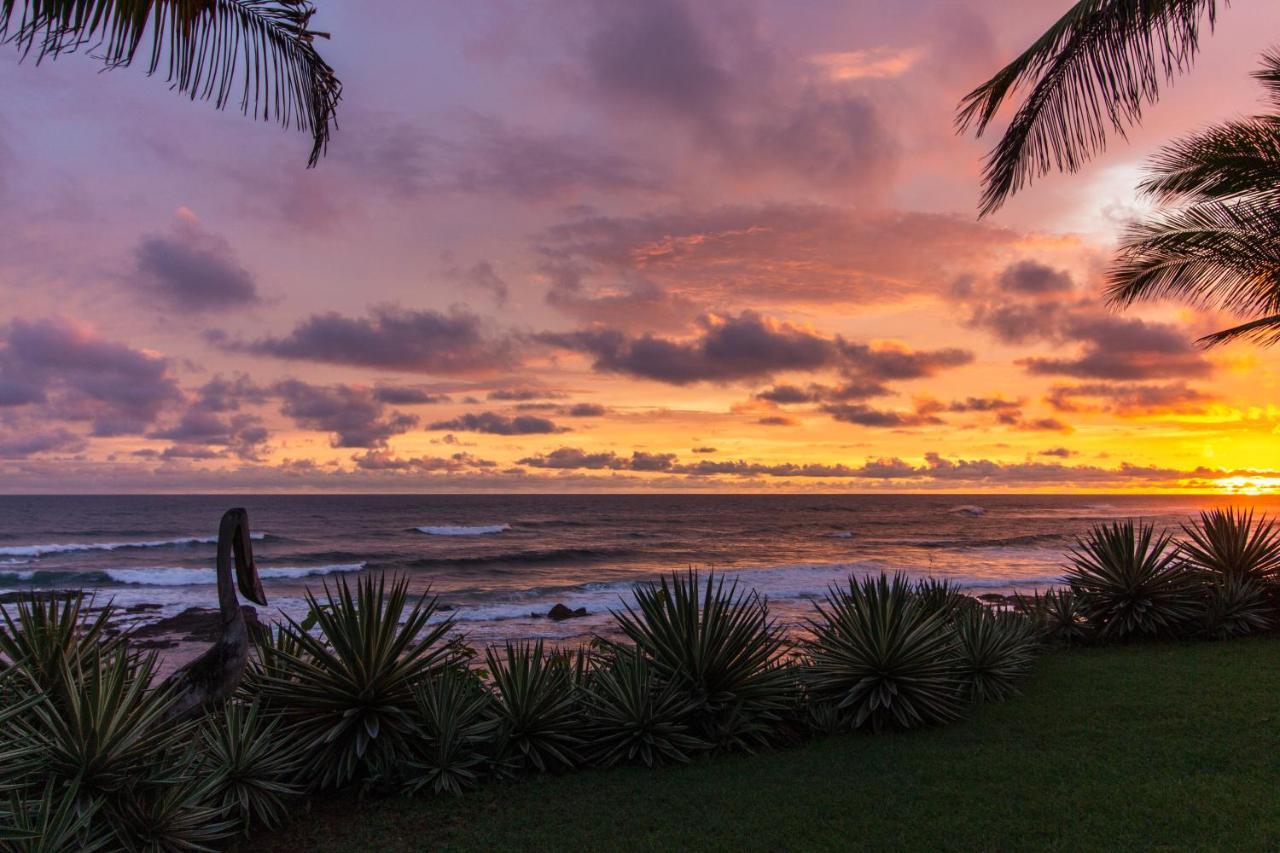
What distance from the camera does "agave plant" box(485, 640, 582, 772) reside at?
587 centimetres

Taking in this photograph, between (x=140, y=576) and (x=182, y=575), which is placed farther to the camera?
(x=182, y=575)

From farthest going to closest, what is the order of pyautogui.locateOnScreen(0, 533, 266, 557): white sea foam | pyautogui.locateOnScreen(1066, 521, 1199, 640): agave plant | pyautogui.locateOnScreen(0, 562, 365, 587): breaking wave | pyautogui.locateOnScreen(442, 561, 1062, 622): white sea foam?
pyautogui.locateOnScreen(0, 533, 266, 557): white sea foam
pyautogui.locateOnScreen(0, 562, 365, 587): breaking wave
pyautogui.locateOnScreen(442, 561, 1062, 622): white sea foam
pyautogui.locateOnScreen(1066, 521, 1199, 640): agave plant

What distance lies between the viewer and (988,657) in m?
7.41

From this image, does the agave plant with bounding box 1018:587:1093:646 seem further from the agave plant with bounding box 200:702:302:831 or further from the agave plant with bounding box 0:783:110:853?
the agave plant with bounding box 0:783:110:853

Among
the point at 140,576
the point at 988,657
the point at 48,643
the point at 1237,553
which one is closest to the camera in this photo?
the point at 48,643

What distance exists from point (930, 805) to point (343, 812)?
3798mm

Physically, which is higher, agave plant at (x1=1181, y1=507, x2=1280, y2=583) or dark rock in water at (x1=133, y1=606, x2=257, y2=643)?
agave plant at (x1=1181, y1=507, x2=1280, y2=583)

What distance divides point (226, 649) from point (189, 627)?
62.5 feet

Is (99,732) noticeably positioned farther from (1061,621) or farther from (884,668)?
(1061,621)

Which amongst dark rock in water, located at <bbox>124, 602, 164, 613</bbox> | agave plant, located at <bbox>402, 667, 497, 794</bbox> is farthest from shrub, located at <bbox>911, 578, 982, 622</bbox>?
dark rock in water, located at <bbox>124, 602, 164, 613</bbox>

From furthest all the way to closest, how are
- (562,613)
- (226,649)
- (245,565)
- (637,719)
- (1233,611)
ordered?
(562,613) < (1233,611) < (637,719) < (245,565) < (226,649)

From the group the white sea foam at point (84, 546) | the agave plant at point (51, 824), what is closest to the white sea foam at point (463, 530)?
the white sea foam at point (84, 546)

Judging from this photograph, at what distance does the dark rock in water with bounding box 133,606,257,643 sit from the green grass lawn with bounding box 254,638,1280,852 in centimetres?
1666

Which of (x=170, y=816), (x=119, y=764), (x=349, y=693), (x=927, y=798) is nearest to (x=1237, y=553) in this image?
(x=927, y=798)
